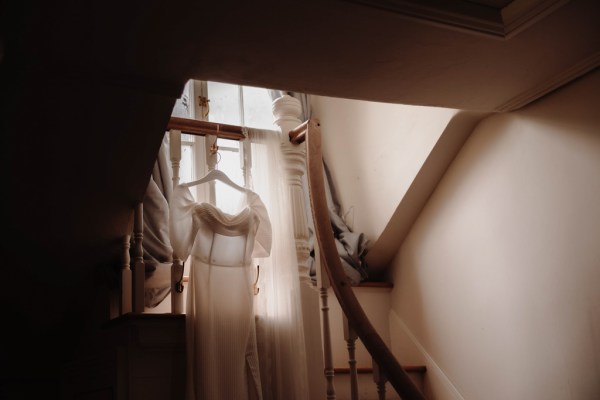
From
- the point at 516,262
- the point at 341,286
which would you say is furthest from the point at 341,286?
the point at 516,262

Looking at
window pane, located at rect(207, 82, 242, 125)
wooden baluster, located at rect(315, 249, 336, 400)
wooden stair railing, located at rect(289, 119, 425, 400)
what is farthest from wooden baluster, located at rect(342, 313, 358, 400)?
window pane, located at rect(207, 82, 242, 125)

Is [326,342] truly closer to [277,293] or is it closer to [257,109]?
[277,293]

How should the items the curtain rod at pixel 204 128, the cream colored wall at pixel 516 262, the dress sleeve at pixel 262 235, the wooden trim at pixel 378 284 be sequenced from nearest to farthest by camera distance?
the cream colored wall at pixel 516 262
the dress sleeve at pixel 262 235
the curtain rod at pixel 204 128
the wooden trim at pixel 378 284

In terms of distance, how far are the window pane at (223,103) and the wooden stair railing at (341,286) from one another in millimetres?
1382

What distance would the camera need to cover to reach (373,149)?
384 cm

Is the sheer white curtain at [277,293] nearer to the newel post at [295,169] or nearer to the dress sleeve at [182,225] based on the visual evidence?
the newel post at [295,169]

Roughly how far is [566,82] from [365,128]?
1.48 metres

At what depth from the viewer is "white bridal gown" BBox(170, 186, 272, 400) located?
8.05ft

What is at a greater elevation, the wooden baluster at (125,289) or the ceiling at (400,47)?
the ceiling at (400,47)

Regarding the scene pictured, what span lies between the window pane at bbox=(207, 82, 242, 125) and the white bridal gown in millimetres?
1543

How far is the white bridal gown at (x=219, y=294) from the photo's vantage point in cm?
245

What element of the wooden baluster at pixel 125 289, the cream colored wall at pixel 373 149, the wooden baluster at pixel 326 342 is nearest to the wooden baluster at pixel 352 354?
the wooden baluster at pixel 326 342

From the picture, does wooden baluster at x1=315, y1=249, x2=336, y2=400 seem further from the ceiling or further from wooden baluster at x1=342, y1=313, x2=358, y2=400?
→ the ceiling

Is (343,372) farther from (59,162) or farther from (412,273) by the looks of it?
(59,162)
